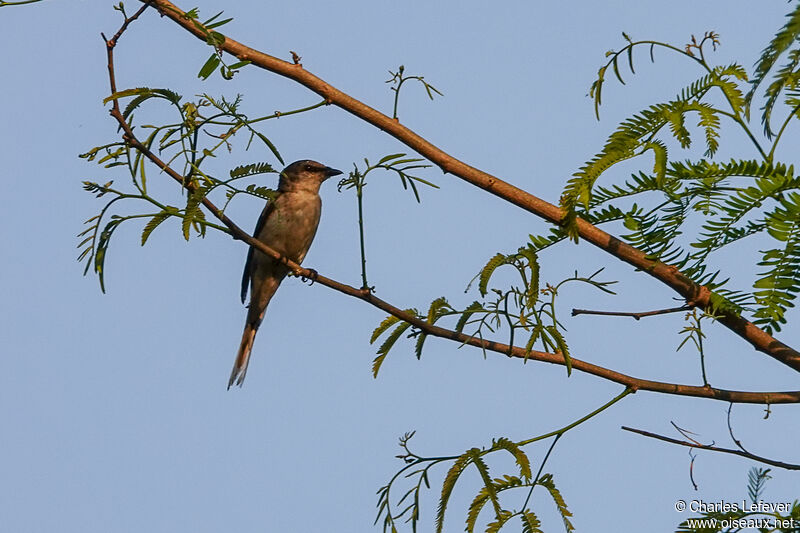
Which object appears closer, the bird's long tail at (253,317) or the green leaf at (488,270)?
the green leaf at (488,270)

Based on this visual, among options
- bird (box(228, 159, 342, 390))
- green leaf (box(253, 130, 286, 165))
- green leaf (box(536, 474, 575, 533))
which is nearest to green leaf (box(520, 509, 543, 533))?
green leaf (box(536, 474, 575, 533))

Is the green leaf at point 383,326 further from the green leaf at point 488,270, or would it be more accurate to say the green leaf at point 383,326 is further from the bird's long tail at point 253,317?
the bird's long tail at point 253,317

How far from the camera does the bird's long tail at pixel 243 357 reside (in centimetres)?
1000

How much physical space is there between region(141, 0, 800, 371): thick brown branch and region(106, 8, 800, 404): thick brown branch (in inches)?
8.0

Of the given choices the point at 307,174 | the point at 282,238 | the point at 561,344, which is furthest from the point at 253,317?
the point at 561,344

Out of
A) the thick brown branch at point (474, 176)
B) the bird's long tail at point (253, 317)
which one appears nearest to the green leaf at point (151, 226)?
the thick brown branch at point (474, 176)

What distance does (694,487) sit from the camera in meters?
3.29

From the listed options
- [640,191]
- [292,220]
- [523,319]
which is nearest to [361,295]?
[523,319]

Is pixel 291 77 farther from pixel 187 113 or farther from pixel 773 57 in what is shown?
pixel 773 57

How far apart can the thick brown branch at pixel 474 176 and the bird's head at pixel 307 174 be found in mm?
6709

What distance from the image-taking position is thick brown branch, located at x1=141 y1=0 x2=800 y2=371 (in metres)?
2.92

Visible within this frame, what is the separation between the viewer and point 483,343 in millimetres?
3053

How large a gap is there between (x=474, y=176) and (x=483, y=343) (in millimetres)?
550

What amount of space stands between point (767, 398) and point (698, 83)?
38.4 inches
